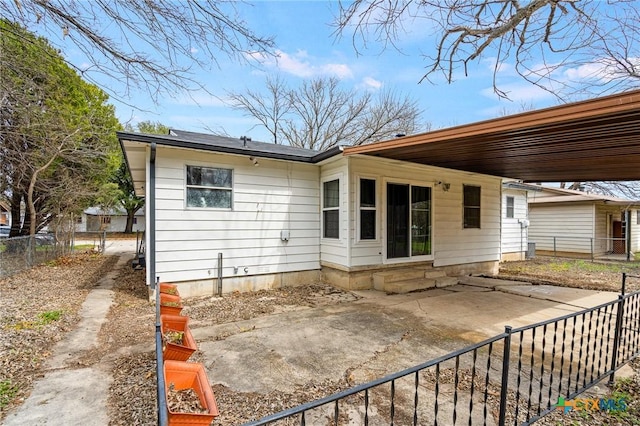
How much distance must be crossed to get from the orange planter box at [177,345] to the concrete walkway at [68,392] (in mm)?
558

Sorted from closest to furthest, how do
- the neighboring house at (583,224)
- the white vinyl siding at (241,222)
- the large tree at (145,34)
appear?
the large tree at (145,34), the white vinyl siding at (241,222), the neighboring house at (583,224)

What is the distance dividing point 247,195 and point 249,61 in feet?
11.0

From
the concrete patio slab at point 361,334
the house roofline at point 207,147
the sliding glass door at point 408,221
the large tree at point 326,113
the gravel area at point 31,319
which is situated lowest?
the concrete patio slab at point 361,334

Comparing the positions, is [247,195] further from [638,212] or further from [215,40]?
[638,212]

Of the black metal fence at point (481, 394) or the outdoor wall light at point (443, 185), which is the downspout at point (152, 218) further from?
the outdoor wall light at point (443, 185)

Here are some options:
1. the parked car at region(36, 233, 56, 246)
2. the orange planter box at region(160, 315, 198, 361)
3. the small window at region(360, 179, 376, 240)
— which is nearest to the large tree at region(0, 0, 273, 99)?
the orange planter box at region(160, 315, 198, 361)

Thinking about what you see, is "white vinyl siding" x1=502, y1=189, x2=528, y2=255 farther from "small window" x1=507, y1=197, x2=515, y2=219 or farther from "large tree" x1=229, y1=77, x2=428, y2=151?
"large tree" x1=229, y1=77, x2=428, y2=151

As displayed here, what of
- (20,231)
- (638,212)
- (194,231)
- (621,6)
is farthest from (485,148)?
(638,212)

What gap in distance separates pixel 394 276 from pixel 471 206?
364cm

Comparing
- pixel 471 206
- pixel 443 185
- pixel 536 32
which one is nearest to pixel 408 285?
pixel 443 185

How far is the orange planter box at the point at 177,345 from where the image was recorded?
2.64 m

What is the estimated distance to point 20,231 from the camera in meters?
11.5

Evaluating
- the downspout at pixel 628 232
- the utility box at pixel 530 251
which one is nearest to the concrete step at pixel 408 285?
the utility box at pixel 530 251

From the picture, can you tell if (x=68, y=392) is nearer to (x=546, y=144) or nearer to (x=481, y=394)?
(x=481, y=394)
